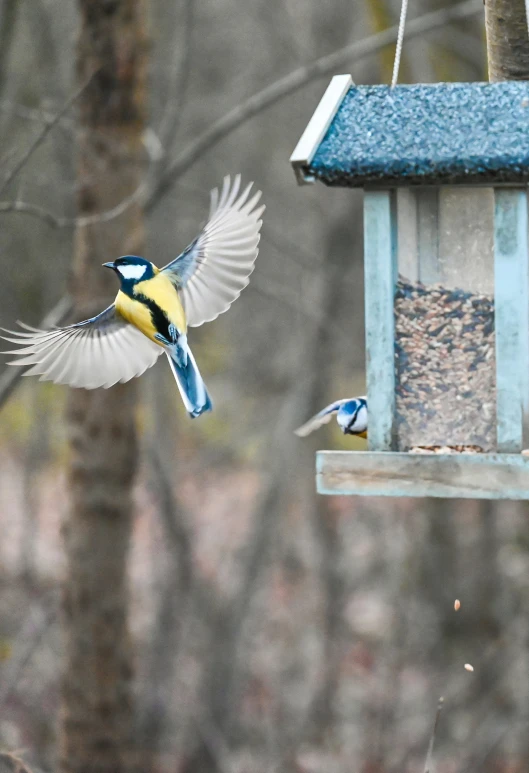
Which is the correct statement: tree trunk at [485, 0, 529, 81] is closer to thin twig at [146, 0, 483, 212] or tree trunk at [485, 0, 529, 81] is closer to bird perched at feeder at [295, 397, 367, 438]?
bird perched at feeder at [295, 397, 367, 438]

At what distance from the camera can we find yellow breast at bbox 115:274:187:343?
317cm

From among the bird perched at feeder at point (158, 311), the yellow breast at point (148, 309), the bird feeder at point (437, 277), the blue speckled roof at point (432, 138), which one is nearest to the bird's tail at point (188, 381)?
the bird perched at feeder at point (158, 311)

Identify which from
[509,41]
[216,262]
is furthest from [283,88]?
[509,41]

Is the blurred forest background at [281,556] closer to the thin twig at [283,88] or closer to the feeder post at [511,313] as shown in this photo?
the thin twig at [283,88]

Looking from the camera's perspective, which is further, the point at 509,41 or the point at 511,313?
the point at 509,41

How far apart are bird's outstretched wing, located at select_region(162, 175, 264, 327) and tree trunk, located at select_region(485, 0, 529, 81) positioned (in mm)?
833

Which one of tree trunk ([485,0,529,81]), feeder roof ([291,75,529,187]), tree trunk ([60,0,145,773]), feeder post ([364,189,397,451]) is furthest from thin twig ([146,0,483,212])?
feeder post ([364,189,397,451])

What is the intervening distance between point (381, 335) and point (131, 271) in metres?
0.83

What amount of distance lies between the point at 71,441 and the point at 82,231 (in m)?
0.98

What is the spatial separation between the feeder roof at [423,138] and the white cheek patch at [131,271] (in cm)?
74

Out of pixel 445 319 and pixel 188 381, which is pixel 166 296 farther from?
pixel 445 319

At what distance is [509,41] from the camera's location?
3098 mm

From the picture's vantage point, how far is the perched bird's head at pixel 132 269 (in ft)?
10.4

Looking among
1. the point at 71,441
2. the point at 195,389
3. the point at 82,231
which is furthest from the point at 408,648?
the point at 195,389
